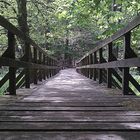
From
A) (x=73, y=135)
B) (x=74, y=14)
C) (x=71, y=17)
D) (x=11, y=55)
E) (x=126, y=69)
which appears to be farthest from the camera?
(x=71, y=17)

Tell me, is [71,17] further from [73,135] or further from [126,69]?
[73,135]

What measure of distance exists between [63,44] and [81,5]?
40.3 metres

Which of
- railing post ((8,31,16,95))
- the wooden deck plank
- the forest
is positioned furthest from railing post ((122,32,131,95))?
the wooden deck plank

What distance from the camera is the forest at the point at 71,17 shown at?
32.0 feet

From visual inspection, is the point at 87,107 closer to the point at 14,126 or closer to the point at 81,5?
the point at 14,126

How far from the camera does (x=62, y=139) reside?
8.43 ft

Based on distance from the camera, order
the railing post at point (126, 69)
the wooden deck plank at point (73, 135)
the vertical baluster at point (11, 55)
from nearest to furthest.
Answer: the wooden deck plank at point (73, 135), the vertical baluster at point (11, 55), the railing post at point (126, 69)

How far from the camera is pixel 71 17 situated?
1024 centimetres

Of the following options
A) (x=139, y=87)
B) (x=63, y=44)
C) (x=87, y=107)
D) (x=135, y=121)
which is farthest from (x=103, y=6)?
(x=63, y=44)

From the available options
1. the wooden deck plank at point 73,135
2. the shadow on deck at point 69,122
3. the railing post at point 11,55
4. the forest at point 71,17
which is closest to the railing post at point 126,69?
the shadow on deck at point 69,122

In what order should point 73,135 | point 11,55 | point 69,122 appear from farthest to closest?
1. point 11,55
2. point 69,122
3. point 73,135

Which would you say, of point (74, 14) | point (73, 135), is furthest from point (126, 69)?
point (74, 14)

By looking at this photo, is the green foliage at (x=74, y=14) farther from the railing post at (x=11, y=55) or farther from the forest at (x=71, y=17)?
the railing post at (x=11, y=55)

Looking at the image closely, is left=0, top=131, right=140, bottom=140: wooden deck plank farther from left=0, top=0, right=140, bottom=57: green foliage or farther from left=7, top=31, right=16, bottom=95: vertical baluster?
left=0, top=0, right=140, bottom=57: green foliage
